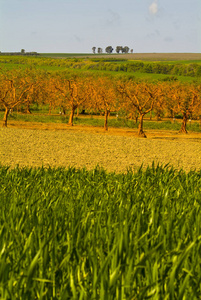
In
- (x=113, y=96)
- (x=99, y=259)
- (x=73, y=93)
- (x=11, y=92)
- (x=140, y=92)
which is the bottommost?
(x=11, y=92)

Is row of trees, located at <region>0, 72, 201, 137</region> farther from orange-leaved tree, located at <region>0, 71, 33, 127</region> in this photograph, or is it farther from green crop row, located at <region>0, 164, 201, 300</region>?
green crop row, located at <region>0, 164, 201, 300</region>

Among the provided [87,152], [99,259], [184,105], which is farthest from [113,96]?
[99,259]

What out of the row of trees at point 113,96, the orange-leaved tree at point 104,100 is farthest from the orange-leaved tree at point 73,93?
the orange-leaved tree at point 104,100

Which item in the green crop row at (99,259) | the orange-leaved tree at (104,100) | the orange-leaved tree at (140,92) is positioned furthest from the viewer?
the orange-leaved tree at (104,100)

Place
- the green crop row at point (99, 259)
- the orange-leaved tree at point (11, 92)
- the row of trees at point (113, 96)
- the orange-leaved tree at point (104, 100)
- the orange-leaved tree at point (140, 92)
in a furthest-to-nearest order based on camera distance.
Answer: the orange-leaved tree at point (104, 100) → the row of trees at point (113, 96) → the orange-leaved tree at point (11, 92) → the orange-leaved tree at point (140, 92) → the green crop row at point (99, 259)

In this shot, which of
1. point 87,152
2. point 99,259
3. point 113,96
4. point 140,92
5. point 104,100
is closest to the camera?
point 99,259

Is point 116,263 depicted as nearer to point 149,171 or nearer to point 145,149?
point 149,171

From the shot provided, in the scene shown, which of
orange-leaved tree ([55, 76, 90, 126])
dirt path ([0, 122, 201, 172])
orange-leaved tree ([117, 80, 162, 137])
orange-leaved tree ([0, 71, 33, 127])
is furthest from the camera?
orange-leaved tree ([55, 76, 90, 126])

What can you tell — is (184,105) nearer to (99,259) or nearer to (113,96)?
(113,96)

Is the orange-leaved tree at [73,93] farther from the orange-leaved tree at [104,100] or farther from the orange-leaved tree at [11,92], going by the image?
the orange-leaved tree at [11,92]

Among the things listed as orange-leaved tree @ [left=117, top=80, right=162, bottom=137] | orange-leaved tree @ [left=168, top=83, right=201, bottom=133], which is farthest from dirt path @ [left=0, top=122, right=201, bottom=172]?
orange-leaved tree @ [left=168, top=83, right=201, bottom=133]

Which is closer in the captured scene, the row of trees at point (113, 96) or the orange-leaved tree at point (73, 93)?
the row of trees at point (113, 96)

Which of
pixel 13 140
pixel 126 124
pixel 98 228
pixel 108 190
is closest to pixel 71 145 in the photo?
pixel 13 140

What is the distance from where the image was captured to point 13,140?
1897cm
